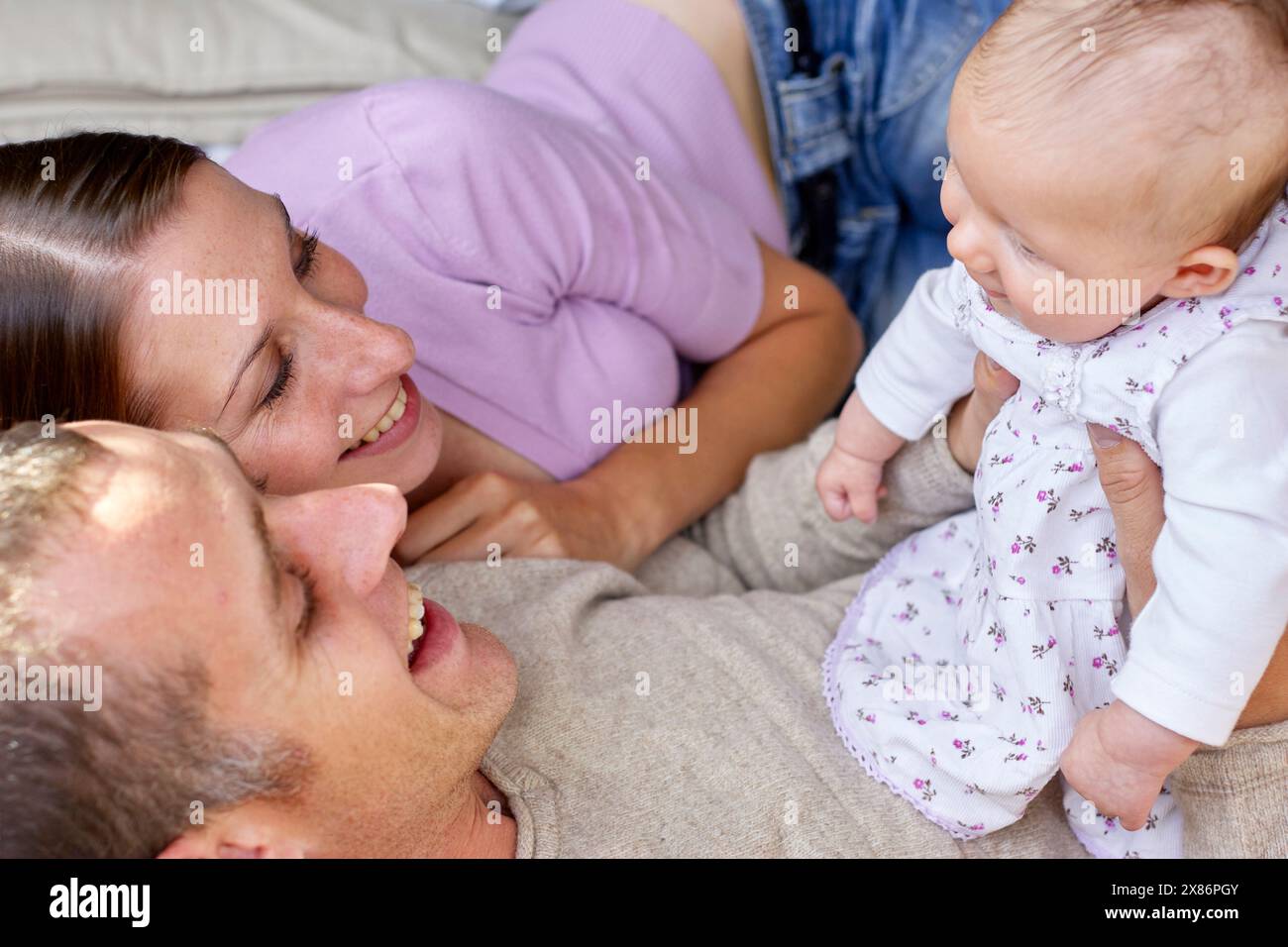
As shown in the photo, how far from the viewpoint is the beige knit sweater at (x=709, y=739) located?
1.17 meters

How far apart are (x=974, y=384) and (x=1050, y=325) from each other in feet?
0.93

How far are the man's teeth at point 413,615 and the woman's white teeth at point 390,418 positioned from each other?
0.27m

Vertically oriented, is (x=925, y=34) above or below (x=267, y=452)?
above

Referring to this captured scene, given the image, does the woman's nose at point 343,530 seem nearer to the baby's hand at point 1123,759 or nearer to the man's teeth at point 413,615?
the man's teeth at point 413,615

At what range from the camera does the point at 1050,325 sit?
3.36 feet

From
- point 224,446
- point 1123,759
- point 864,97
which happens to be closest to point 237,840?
point 224,446

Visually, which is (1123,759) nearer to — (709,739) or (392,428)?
(709,739)

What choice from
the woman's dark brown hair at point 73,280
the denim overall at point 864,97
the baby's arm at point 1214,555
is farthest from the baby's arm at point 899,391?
the woman's dark brown hair at point 73,280

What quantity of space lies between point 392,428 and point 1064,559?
725mm

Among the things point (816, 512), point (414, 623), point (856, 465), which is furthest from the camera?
point (816, 512)

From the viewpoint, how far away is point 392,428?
54.0 inches

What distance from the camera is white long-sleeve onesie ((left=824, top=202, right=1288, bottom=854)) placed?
3.13 feet
